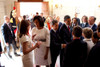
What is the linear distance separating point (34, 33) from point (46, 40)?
259 mm

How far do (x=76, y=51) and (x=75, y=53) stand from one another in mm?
33

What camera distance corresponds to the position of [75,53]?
1637mm

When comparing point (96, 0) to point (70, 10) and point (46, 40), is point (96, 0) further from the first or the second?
point (46, 40)

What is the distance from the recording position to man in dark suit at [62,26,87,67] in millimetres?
1605

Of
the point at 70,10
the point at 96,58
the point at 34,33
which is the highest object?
the point at 70,10

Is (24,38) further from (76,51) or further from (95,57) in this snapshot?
(95,57)

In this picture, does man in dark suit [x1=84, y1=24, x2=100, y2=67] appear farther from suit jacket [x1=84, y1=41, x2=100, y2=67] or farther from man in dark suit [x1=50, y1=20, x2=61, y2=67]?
man in dark suit [x1=50, y1=20, x2=61, y2=67]

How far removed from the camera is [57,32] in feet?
7.85

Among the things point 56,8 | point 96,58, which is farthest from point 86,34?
point 56,8

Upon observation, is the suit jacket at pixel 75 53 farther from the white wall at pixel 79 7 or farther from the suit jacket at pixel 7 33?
the white wall at pixel 79 7

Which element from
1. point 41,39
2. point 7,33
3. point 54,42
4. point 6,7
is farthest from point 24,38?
point 6,7

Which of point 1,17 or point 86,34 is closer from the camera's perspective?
point 86,34

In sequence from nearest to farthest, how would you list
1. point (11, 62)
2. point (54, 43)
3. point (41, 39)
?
1. point (41, 39)
2. point (54, 43)
3. point (11, 62)

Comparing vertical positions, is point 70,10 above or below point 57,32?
above
